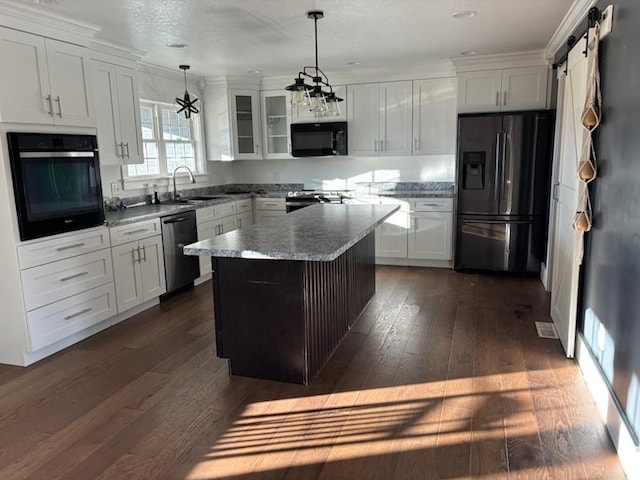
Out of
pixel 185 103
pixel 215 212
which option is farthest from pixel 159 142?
pixel 215 212

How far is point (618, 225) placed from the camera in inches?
91.8

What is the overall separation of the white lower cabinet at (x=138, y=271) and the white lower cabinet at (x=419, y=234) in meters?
2.68

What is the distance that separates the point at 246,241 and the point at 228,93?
3.81 meters

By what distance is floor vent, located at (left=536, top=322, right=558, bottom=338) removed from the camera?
353 cm

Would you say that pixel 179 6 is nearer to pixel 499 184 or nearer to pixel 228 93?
pixel 228 93

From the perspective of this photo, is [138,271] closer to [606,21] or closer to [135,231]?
[135,231]

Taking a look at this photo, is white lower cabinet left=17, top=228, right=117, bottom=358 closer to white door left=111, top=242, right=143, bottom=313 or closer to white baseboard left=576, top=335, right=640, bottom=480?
white door left=111, top=242, right=143, bottom=313

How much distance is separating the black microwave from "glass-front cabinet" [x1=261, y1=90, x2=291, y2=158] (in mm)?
183

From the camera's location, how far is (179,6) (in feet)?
10.2

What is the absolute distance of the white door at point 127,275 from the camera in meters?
3.88

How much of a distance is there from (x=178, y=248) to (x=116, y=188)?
0.87 meters

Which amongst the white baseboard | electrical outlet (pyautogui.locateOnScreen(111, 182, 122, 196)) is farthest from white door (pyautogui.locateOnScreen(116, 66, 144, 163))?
the white baseboard

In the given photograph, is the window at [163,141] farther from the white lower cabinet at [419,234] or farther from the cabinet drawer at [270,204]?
the white lower cabinet at [419,234]

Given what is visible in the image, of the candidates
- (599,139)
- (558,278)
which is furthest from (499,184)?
(599,139)
